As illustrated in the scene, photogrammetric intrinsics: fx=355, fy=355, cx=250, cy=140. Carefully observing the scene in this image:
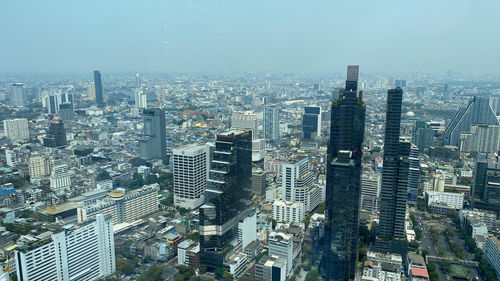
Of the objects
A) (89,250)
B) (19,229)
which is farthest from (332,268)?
(19,229)

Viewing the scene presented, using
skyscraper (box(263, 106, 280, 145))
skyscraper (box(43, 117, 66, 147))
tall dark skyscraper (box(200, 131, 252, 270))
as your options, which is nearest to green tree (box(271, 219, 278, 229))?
tall dark skyscraper (box(200, 131, 252, 270))

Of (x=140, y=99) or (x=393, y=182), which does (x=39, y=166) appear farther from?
(x=393, y=182)

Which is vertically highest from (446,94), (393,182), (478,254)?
(446,94)

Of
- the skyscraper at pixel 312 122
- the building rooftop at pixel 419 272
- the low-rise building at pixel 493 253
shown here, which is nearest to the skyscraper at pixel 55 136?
the skyscraper at pixel 312 122

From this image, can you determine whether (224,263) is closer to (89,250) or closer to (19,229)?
(89,250)

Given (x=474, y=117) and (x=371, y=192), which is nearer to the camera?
(x=371, y=192)

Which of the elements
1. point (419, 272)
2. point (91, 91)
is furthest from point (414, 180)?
point (91, 91)
